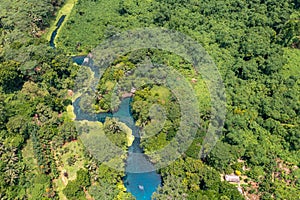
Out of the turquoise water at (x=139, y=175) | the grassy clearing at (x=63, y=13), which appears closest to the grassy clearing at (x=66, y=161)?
the turquoise water at (x=139, y=175)

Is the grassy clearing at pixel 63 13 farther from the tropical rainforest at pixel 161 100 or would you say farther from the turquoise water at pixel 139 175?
the turquoise water at pixel 139 175

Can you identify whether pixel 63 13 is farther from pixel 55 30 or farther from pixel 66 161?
pixel 66 161

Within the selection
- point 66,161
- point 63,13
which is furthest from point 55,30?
point 66,161

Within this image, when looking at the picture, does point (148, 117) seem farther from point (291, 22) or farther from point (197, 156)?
point (291, 22)

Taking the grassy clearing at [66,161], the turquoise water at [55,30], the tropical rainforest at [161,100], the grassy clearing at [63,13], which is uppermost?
the tropical rainforest at [161,100]

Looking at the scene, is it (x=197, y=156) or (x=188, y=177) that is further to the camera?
(x=197, y=156)

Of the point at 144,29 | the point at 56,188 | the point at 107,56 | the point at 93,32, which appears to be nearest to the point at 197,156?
the point at 56,188
